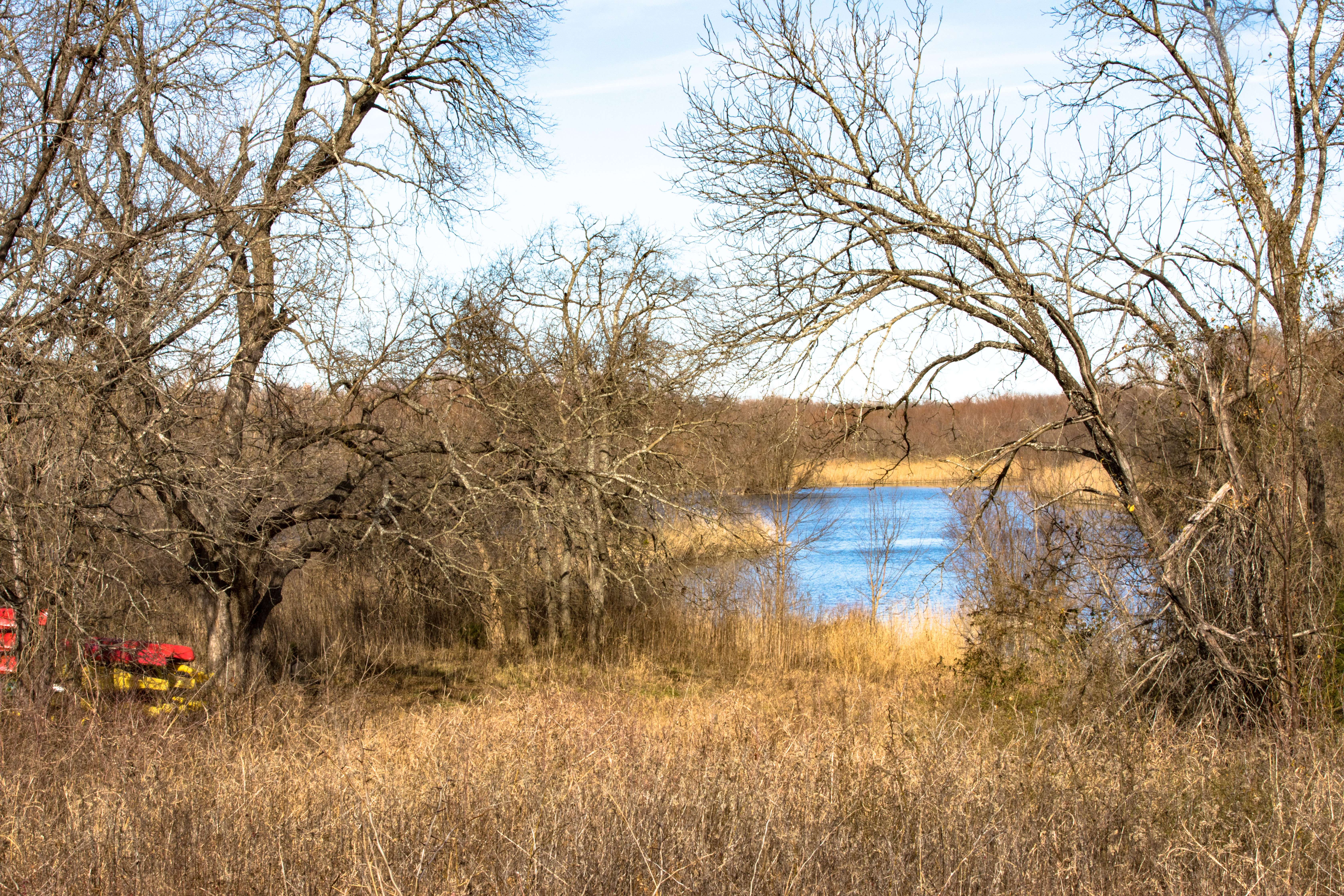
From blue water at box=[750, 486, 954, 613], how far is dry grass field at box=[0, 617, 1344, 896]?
506 centimetres

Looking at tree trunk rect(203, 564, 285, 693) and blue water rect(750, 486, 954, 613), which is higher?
tree trunk rect(203, 564, 285, 693)

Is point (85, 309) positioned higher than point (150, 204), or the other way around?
point (150, 204)

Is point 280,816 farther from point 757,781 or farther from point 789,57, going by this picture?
point 789,57

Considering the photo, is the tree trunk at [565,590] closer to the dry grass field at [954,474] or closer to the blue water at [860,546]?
the blue water at [860,546]

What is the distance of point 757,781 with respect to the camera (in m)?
4.65

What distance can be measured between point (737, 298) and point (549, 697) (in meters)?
3.90

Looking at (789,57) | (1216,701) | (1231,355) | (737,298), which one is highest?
(789,57)

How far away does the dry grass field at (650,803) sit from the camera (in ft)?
11.7

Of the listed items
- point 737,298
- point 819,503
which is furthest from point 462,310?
point 819,503

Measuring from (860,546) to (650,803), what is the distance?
20.8 m

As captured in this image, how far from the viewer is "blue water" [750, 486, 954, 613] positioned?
1778 cm

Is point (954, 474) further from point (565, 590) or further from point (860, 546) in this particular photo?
point (860, 546)

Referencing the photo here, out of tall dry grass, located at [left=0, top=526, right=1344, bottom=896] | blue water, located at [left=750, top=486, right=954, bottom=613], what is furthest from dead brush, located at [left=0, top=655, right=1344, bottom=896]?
blue water, located at [left=750, top=486, right=954, bottom=613]

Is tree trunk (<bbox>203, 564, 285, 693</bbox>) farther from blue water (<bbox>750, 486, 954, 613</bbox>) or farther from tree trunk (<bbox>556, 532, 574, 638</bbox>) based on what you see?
blue water (<bbox>750, 486, 954, 613</bbox>)
